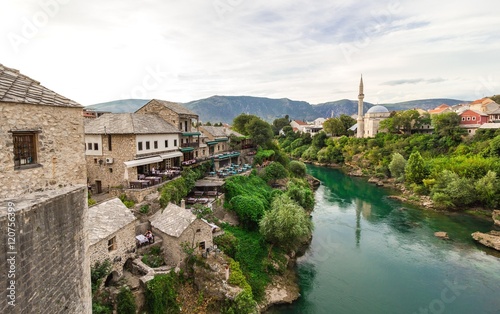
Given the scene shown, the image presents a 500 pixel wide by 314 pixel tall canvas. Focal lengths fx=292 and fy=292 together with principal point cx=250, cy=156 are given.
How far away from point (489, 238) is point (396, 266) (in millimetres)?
11127

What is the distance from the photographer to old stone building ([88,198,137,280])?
1252 cm

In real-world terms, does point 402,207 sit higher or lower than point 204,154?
lower

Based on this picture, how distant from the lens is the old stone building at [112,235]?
12516mm

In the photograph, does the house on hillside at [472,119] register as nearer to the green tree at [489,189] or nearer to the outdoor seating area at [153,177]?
the green tree at [489,189]

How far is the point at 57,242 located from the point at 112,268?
297 inches

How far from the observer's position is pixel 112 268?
516 inches

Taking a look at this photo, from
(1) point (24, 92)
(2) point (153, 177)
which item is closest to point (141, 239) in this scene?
(2) point (153, 177)

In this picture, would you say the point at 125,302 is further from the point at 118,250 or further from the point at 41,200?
the point at 41,200

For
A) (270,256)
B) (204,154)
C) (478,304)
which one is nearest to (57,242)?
(270,256)

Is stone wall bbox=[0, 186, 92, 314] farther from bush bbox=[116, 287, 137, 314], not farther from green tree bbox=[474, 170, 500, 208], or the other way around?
green tree bbox=[474, 170, 500, 208]

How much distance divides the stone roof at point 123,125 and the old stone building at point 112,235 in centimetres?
798

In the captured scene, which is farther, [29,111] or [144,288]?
[144,288]

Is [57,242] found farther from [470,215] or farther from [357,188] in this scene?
[357,188]

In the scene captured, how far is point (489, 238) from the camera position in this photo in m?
26.5
